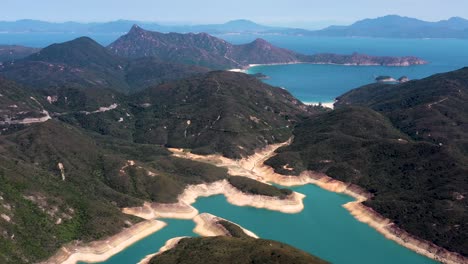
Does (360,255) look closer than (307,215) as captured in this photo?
Yes

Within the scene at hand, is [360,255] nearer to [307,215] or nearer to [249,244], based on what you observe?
[307,215]

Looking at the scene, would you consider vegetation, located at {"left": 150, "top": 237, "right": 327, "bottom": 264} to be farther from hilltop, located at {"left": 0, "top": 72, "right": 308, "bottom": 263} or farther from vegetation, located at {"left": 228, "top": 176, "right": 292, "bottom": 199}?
vegetation, located at {"left": 228, "top": 176, "right": 292, "bottom": 199}

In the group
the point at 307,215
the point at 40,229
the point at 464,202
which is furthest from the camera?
the point at 307,215

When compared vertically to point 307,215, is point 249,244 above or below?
above

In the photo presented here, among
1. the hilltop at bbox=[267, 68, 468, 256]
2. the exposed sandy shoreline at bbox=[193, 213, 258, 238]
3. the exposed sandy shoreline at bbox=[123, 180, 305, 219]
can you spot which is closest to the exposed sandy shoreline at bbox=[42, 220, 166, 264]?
the exposed sandy shoreline at bbox=[123, 180, 305, 219]

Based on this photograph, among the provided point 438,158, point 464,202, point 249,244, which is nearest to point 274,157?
point 438,158

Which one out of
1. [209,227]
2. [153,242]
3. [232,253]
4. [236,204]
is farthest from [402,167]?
[153,242]

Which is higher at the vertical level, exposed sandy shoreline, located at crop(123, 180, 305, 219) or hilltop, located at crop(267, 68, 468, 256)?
hilltop, located at crop(267, 68, 468, 256)

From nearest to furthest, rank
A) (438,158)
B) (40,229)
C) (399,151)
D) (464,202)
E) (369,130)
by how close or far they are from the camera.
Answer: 1. (40,229)
2. (464,202)
3. (438,158)
4. (399,151)
5. (369,130)
